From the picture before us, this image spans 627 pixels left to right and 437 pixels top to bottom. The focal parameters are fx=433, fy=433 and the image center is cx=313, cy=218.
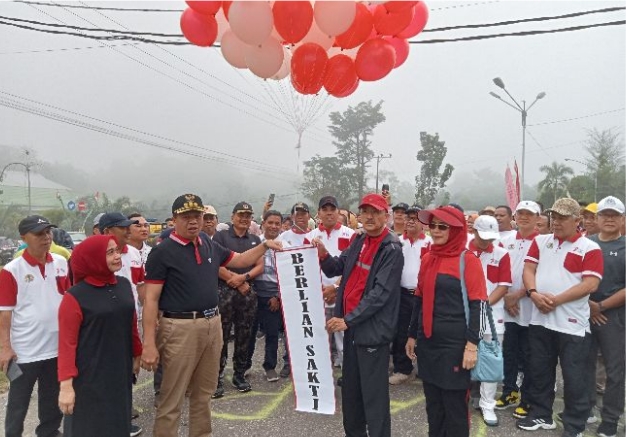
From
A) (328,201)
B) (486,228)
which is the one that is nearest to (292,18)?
(328,201)

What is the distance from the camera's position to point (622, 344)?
373 cm

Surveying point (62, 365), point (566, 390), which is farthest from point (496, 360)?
point (62, 365)

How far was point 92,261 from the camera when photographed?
2.63m

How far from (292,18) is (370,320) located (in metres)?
2.61

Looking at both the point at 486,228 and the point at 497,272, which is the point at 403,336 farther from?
the point at 486,228

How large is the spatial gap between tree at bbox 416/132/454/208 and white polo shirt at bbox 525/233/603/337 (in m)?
44.0

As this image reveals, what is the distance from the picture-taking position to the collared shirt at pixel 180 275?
3170 mm

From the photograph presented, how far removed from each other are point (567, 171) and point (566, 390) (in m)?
55.5

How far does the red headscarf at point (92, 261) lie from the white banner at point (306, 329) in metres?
1.46

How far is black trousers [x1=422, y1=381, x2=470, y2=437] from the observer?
2.90m

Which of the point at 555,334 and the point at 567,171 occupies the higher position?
the point at 567,171

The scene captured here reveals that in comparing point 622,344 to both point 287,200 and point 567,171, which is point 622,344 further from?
point 287,200

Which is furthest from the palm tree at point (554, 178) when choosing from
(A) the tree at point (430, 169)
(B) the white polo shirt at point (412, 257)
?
(B) the white polo shirt at point (412, 257)

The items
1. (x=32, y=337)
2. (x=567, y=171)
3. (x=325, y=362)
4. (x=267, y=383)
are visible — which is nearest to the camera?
(x=32, y=337)
